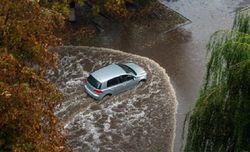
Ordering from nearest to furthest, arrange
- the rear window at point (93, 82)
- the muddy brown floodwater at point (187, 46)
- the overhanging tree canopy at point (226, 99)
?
the overhanging tree canopy at point (226, 99), the rear window at point (93, 82), the muddy brown floodwater at point (187, 46)

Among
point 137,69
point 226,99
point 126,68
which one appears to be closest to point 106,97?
point 126,68

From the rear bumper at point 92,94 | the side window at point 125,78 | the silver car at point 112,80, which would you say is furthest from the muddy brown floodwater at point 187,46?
the rear bumper at point 92,94

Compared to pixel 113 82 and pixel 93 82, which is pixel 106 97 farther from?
pixel 93 82

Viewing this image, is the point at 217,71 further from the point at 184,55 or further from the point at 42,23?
the point at 184,55

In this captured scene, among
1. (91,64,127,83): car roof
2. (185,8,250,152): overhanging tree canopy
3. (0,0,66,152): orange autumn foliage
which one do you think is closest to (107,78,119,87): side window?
(91,64,127,83): car roof

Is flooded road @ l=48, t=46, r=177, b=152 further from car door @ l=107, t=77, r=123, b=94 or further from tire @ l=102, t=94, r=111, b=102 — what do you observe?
car door @ l=107, t=77, r=123, b=94

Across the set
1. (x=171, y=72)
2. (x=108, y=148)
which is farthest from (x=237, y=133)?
(x=171, y=72)

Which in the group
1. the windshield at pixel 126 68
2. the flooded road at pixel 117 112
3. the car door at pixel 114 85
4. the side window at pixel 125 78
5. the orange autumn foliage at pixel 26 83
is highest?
the orange autumn foliage at pixel 26 83

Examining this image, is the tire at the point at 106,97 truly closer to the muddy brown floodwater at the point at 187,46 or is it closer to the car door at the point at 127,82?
the car door at the point at 127,82
